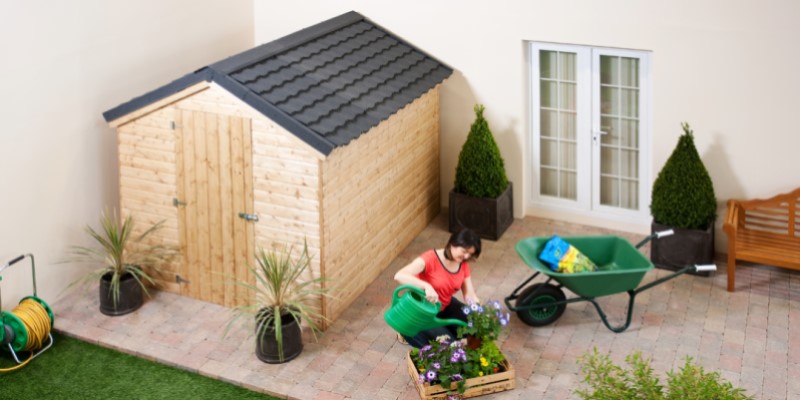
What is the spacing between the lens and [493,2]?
1239 cm

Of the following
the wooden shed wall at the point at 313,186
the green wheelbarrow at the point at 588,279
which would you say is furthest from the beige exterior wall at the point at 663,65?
the green wheelbarrow at the point at 588,279

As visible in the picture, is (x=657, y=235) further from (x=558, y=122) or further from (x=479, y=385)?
(x=479, y=385)

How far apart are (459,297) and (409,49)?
3.28 metres

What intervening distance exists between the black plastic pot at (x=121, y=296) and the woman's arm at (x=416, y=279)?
3119 mm

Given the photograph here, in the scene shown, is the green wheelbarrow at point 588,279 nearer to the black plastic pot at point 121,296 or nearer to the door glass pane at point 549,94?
the door glass pane at point 549,94

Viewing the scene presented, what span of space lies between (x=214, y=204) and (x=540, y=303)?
3458 mm

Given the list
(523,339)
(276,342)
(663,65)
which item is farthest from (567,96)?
(276,342)

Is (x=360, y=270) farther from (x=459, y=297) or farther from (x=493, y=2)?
(x=493, y=2)

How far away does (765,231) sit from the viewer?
11.7 meters

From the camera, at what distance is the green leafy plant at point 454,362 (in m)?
9.23

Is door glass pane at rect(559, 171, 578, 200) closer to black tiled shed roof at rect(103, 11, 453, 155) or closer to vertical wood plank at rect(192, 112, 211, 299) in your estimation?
→ black tiled shed roof at rect(103, 11, 453, 155)

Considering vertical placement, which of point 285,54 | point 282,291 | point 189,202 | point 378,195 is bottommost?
point 282,291

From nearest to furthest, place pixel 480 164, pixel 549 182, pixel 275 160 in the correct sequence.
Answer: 1. pixel 275 160
2. pixel 480 164
3. pixel 549 182

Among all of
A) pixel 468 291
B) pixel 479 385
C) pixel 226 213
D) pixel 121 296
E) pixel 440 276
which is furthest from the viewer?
pixel 121 296
